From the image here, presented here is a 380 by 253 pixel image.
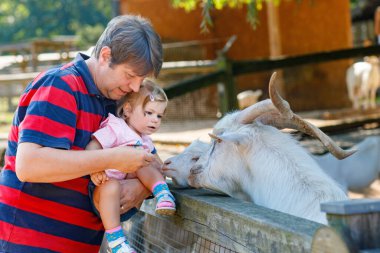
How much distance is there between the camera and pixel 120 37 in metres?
2.40

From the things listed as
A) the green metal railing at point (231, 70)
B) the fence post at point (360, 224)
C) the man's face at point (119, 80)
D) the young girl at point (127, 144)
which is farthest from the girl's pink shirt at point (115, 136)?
A: the green metal railing at point (231, 70)

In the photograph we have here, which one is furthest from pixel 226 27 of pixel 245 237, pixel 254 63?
pixel 245 237

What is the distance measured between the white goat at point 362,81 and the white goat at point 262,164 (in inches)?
469

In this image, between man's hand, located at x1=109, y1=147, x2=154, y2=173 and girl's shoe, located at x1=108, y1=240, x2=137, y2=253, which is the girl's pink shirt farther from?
girl's shoe, located at x1=108, y1=240, x2=137, y2=253

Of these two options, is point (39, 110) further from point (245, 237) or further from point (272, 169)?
point (272, 169)

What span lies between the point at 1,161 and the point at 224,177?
7.23 ft

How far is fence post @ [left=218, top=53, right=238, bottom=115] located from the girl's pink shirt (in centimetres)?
430

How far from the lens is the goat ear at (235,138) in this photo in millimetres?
2857

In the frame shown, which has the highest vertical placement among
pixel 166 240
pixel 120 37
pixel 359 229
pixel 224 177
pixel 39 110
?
pixel 120 37

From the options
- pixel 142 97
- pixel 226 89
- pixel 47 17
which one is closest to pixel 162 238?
pixel 142 97

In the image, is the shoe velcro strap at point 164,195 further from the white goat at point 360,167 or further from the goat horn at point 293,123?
the white goat at point 360,167

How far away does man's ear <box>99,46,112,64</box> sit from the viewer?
2418 mm

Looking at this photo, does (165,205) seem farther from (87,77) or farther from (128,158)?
(87,77)

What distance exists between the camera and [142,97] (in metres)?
2.71
